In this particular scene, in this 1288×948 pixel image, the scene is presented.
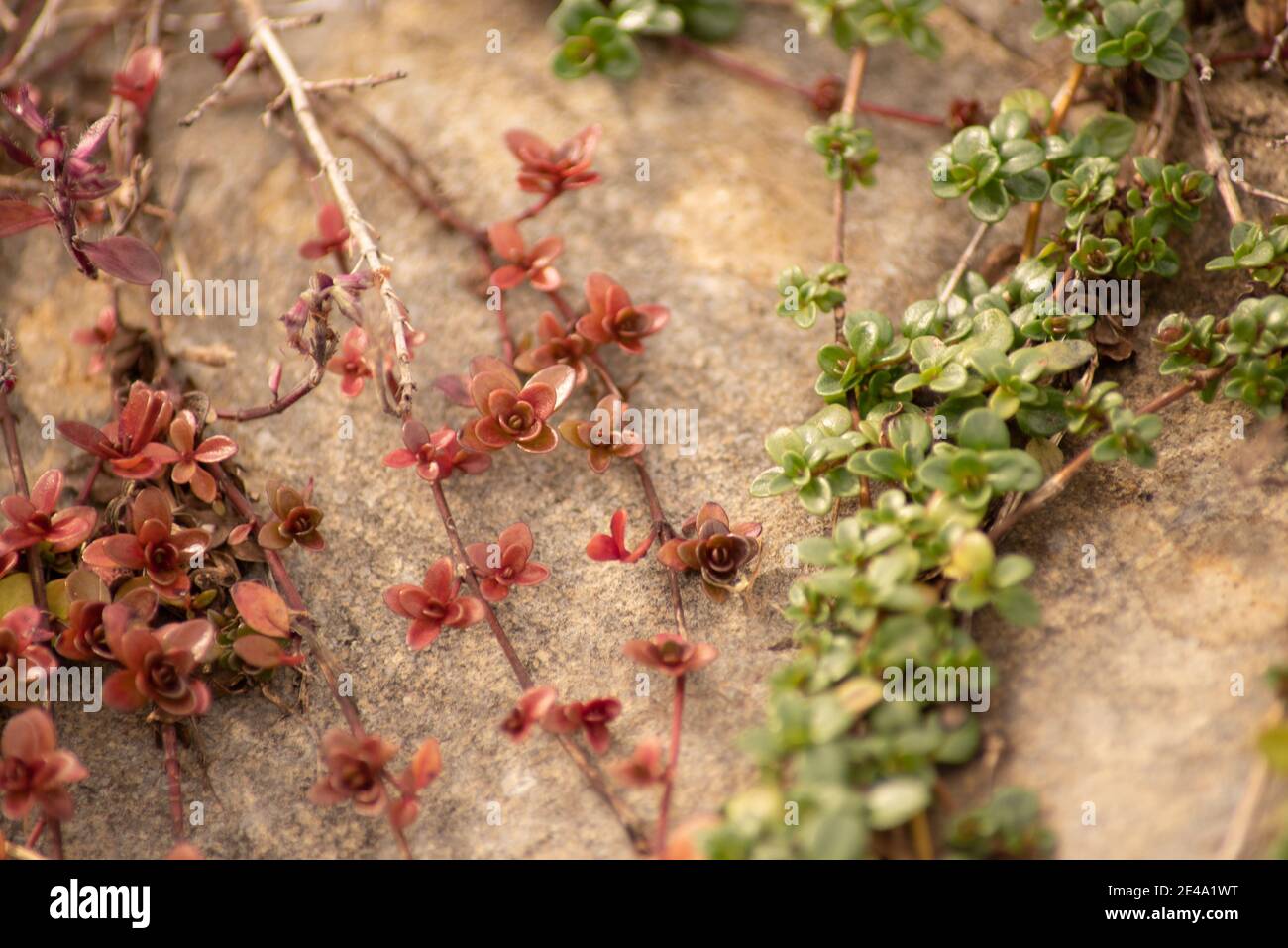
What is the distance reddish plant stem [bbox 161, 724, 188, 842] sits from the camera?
2.06 meters

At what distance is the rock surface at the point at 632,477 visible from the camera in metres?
1.90

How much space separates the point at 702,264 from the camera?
2691 mm

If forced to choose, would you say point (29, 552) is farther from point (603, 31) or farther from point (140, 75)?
point (603, 31)

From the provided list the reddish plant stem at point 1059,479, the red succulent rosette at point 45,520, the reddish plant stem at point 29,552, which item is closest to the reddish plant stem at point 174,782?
the reddish plant stem at point 29,552

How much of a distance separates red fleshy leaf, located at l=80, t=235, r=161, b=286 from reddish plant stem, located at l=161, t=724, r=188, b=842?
1.03 meters

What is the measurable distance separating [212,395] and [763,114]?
177 cm

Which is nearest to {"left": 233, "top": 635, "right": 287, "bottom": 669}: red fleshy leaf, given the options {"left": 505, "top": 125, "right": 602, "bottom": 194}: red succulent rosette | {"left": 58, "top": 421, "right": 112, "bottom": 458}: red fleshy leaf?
{"left": 58, "top": 421, "right": 112, "bottom": 458}: red fleshy leaf

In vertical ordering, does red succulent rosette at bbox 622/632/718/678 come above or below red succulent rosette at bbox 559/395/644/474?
below

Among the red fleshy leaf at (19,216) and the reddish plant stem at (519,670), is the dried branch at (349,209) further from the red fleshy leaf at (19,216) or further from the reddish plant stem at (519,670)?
the red fleshy leaf at (19,216)

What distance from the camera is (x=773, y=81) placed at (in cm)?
304

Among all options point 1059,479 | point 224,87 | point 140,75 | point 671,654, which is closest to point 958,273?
point 1059,479

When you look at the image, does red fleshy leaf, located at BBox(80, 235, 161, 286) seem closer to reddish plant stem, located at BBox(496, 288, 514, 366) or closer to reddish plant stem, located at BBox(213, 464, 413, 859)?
reddish plant stem, located at BBox(213, 464, 413, 859)

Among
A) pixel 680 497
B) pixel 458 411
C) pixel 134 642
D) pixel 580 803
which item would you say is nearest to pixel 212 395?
pixel 458 411
